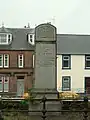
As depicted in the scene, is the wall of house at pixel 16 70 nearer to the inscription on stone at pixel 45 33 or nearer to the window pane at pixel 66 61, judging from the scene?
the window pane at pixel 66 61

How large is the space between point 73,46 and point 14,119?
36.4 meters

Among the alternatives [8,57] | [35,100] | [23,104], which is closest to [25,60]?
[8,57]

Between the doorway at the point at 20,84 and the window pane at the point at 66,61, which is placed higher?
the window pane at the point at 66,61

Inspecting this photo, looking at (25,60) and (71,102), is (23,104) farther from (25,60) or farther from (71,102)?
(25,60)

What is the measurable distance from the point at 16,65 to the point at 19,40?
12.1ft

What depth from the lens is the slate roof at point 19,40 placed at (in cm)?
4741

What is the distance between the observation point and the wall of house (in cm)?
4638

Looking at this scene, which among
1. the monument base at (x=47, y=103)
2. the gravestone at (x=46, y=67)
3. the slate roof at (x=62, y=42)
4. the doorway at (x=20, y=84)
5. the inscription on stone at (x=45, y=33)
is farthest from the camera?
the slate roof at (x=62, y=42)

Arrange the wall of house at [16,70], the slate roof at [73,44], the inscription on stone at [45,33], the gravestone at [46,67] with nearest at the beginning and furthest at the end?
1. the gravestone at [46,67]
2. the inscription on stone at [45,33]
3. the wall of house at [16,70]
4. the slate roof at [73,44]

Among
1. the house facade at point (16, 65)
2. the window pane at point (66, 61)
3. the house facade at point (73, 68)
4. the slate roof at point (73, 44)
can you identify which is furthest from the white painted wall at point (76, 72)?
the house facade at point (16, 65)

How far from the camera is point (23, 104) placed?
701 inches

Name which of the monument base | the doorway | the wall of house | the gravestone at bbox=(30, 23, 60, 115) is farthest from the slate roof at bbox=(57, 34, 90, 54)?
the monument base

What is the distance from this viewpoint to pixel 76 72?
4719 cm

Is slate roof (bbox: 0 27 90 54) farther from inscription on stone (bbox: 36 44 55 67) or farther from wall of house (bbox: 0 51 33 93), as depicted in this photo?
inscription on stone (bbox: 36 44 55 67)
